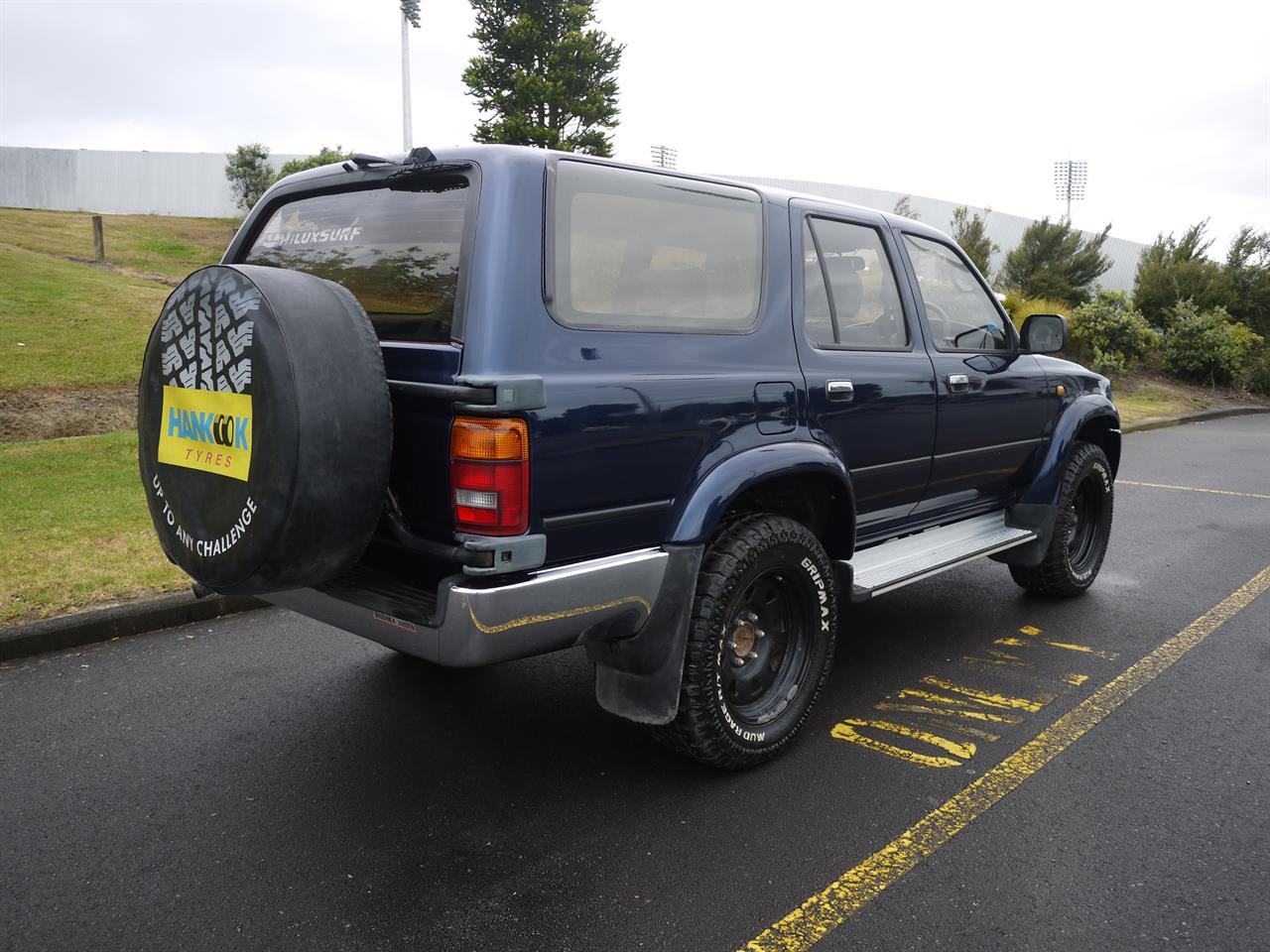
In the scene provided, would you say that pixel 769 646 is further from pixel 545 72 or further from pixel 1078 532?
pixel 545 72

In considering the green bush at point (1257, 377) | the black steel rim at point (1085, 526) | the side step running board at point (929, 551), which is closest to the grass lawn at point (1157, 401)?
the green bush at point (1257, 377)

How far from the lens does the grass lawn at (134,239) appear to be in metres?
21.1

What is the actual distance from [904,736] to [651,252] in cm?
201

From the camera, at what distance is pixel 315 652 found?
4484 millimetres

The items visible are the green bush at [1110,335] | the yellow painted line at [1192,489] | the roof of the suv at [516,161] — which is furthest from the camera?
the green bush at [1110,335]

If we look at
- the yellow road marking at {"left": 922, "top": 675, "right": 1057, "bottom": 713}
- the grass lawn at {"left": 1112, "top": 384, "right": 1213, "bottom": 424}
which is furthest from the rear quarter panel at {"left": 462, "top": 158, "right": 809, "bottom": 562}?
the grass lawn at {"left": 1112, "top": 384, "right": 1213, "bottom": 424}

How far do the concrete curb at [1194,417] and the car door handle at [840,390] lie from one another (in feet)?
35.4

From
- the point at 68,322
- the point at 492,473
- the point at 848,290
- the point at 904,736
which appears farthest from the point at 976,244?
the point at 492,473

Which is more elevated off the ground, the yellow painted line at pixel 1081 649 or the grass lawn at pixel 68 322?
the grass lawn at pixel 68 322

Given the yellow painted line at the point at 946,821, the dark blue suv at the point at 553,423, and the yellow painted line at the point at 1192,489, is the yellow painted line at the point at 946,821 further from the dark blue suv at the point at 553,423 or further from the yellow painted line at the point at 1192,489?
the yellow painted line at the point at 1192,489

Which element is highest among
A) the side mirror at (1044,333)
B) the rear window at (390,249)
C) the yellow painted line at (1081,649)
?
the rear window at (390,249)

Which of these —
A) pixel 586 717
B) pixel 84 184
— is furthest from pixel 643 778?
pixel 84 184

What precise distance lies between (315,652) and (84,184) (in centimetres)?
4731

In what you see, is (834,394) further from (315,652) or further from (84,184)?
(84,184)
